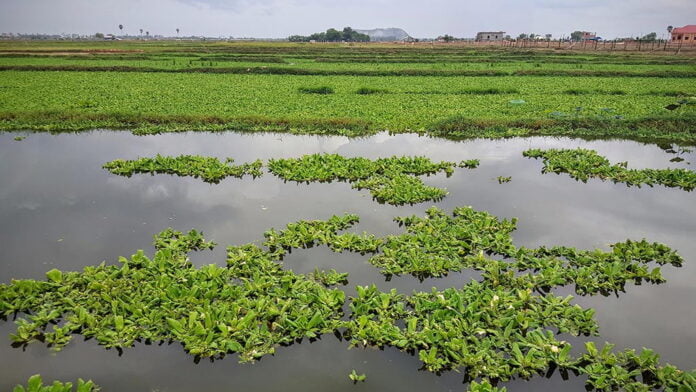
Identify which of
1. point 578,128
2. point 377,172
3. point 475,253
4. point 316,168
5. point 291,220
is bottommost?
point 475,253

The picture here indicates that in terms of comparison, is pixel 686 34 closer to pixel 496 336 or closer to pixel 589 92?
pixel 589 92

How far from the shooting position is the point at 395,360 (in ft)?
17.5

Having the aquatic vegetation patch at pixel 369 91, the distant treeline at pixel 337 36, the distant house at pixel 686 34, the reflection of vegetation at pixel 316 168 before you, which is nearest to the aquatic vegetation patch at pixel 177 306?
the reflection of vegetation at pixel 316 168

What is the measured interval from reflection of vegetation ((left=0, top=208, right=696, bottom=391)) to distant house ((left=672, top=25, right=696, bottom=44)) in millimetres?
94665

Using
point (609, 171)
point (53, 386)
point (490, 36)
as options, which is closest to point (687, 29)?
point (490, 36)

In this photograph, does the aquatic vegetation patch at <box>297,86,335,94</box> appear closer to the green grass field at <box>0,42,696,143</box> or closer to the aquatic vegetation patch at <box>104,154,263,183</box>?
the green grass field at <box>0,42,696,143</box>

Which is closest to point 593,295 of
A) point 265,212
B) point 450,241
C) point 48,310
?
point 450,241

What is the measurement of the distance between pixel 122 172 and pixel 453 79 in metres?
27.1

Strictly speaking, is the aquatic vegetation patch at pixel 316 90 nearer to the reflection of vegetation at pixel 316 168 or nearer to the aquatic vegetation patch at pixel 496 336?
the reflection of vegetation at pixel 316 168

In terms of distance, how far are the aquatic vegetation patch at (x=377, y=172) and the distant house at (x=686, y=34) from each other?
90999 millimetres

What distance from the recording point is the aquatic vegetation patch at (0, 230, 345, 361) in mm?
5520

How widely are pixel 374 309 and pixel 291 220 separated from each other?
3.67 meters

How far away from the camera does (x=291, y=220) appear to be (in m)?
9.17

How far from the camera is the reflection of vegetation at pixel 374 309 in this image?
5.20 m
